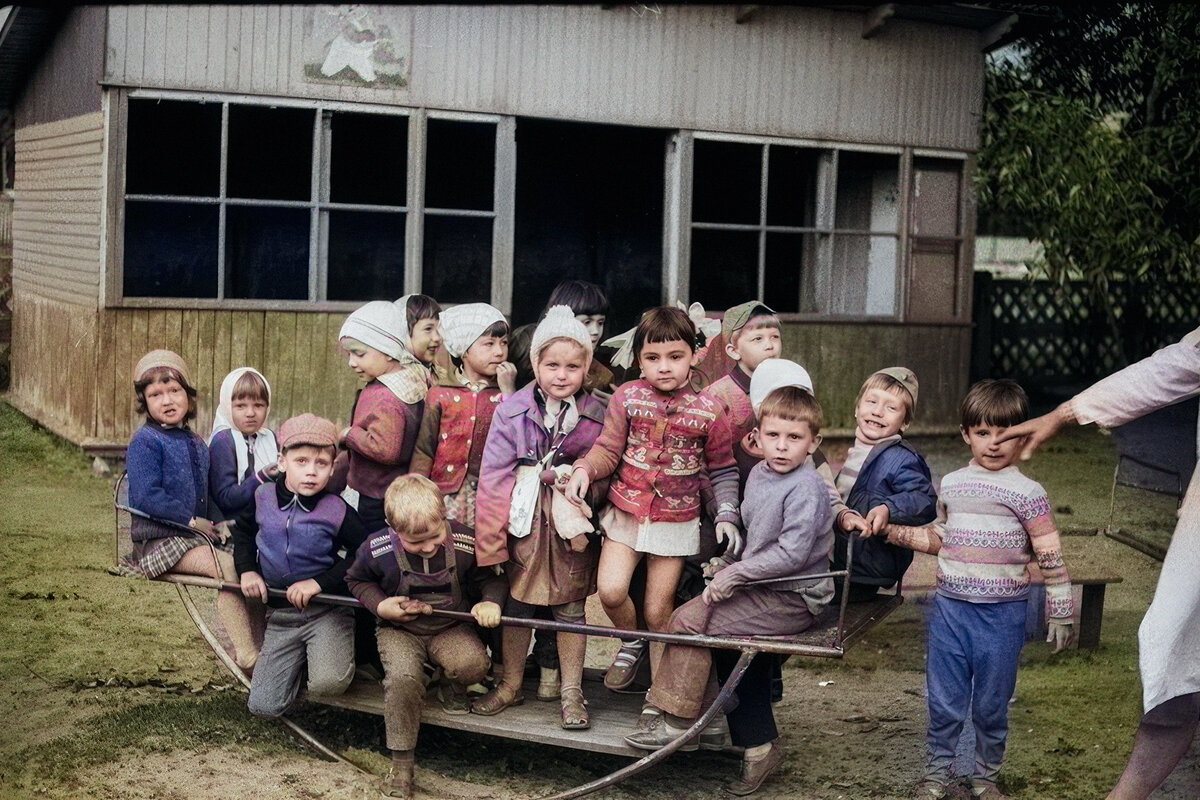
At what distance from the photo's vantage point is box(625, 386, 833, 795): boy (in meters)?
3.94

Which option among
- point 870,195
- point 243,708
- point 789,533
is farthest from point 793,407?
point 870,195

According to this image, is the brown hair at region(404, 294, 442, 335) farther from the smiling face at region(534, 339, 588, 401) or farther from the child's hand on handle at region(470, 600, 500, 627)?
the child's hand on handle at region(470, 600, 500, 627)

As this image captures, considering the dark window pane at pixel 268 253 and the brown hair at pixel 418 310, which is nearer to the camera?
the brown hair at pixel 418 310

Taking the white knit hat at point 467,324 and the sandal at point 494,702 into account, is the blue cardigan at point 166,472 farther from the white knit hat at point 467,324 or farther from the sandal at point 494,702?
the sandal at point 494,702

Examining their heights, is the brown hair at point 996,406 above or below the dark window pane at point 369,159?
below

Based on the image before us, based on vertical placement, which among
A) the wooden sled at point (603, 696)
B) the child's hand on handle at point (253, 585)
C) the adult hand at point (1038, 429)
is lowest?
the wooden sled at point (603, 696)

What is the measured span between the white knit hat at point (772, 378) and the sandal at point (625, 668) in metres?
0.89

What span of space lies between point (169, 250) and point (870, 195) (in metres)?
5.35

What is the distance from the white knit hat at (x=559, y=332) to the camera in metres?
4.28

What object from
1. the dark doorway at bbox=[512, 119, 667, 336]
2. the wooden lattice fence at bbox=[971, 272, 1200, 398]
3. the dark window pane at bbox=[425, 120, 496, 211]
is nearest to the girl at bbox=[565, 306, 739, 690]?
the dark window pane at bbox=[425, 120, 496, 211]

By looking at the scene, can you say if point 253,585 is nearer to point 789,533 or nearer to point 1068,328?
point 789,533

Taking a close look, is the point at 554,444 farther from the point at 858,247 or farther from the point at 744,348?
the point at 858,247

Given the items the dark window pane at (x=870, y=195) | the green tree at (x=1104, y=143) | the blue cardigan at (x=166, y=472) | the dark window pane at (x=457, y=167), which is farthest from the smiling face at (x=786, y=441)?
the green tree at (x=1104, y=143)

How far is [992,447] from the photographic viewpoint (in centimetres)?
402
